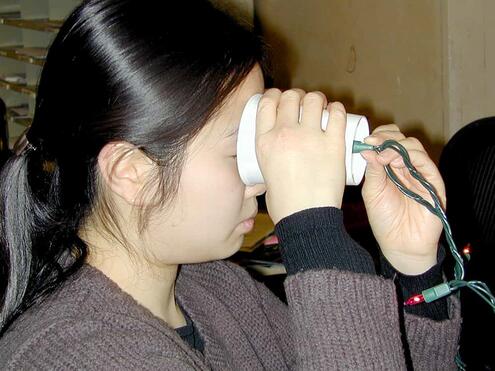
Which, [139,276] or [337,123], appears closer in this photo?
[337,123]

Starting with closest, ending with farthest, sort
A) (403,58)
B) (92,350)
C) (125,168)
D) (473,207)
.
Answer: (92,350) → (125,168) → (473,207) → (403,58)

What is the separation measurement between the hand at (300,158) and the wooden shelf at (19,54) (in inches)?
67.0

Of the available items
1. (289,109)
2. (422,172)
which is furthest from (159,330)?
(422,172)

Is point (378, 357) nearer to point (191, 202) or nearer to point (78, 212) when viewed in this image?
point (191, 202)

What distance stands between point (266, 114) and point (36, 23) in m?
2.05

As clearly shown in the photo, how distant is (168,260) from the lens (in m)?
0.94

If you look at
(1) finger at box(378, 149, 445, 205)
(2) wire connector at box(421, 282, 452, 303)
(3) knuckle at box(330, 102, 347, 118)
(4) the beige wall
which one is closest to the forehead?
(3) knuckle at box(330, 102, 347, 118)

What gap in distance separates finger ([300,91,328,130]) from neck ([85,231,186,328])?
11.4 inches

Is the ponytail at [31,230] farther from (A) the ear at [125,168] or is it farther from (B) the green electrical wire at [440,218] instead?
(B) the green electrical wire at [440,218]

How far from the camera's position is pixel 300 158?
835 mm

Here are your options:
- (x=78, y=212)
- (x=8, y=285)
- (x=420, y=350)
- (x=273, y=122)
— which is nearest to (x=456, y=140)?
(x=420, y=350)

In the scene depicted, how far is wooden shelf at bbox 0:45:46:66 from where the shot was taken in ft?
8.34

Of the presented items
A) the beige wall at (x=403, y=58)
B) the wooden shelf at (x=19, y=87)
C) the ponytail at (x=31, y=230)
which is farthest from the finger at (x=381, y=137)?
the wooden shelf at (x=19, y=87)

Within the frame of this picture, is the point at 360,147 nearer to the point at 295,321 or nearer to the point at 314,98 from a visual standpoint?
the point at 314,98
